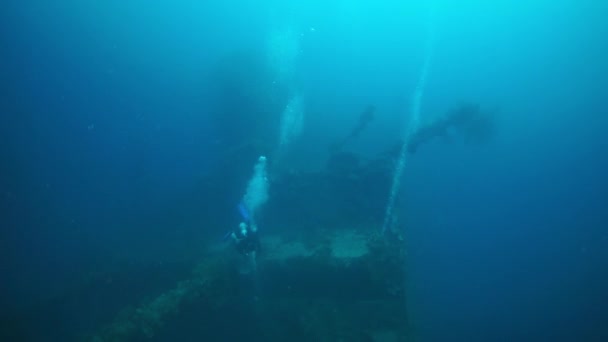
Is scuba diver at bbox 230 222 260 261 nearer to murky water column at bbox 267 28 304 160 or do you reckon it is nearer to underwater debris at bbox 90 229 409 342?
underwater debris at bbox 90 229 409 342

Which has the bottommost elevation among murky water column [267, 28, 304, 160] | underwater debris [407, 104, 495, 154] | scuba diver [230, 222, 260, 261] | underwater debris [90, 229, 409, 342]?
underwater debris [90, 229, 409, 342]

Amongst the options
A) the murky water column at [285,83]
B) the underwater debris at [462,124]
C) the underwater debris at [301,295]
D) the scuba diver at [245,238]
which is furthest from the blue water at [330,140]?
the underwater debris at [462,124]

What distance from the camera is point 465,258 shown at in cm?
2428

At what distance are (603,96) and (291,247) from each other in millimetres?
54144

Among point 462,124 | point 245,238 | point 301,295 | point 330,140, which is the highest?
point 330,140

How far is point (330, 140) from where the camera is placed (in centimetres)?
2480

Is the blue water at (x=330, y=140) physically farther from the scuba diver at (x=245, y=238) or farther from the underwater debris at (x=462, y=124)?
the underwater debris at (x=462, y=124)

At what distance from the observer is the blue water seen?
681 inches

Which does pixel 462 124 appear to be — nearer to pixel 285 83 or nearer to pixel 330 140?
pixel 285 83

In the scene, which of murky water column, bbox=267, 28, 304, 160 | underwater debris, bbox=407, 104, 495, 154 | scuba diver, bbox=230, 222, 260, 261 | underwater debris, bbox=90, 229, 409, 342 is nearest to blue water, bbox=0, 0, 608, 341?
murky water column, bbox=267, 28, 304, 160

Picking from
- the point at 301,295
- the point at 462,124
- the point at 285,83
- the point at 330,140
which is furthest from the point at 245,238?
the point at 330,140

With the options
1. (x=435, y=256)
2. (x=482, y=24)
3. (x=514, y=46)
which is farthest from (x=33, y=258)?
(x=482, y=24)

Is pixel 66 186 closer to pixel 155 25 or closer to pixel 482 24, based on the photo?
pixel 155 25

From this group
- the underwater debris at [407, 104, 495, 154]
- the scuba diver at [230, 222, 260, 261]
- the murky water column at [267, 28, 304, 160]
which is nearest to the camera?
the scuba diver at [230, 222, 260, 261]
